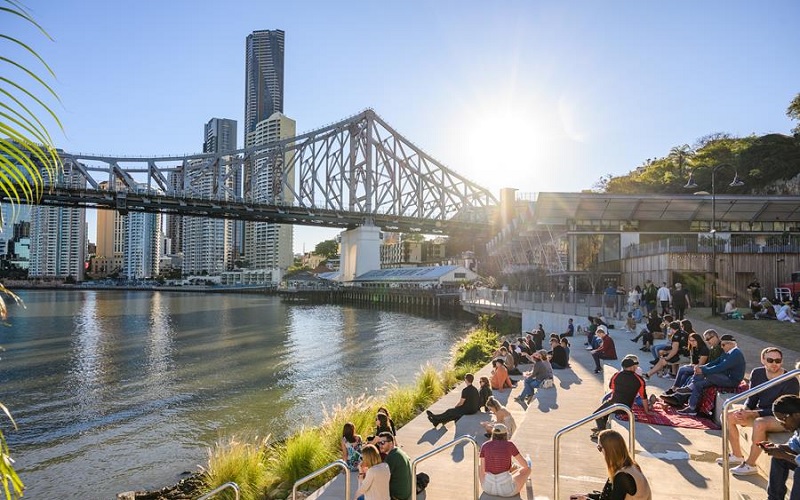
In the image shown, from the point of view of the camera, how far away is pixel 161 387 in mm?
22656

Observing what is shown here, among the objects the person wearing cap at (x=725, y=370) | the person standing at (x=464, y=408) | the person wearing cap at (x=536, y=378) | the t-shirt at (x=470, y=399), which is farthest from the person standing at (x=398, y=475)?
the person wearing cap at (x=536, y=378)

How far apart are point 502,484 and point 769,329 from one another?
14842mm

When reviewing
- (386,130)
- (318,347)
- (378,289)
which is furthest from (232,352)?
(386,130)

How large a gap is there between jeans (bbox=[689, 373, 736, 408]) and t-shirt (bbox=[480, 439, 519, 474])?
12.9ft

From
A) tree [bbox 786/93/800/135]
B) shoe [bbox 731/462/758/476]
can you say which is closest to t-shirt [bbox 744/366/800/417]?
shoe [bbox 731/462/758/476]

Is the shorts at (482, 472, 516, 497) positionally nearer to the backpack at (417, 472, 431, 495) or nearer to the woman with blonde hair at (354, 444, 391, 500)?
the backpack at (417, 472, 431, 495)

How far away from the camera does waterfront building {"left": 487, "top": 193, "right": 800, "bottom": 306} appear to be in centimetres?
2577

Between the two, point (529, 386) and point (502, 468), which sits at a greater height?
point (502, 468)

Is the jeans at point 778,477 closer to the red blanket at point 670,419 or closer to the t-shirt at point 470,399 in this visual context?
the red blanket at point 670,419

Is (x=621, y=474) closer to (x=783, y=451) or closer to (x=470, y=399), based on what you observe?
(x=783, y=451)

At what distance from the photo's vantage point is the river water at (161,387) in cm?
1385

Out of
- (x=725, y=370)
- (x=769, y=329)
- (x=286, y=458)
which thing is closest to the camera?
(x=725, y=370)

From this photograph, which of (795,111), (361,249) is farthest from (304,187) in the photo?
(795,111)

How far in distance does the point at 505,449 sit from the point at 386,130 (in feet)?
330
